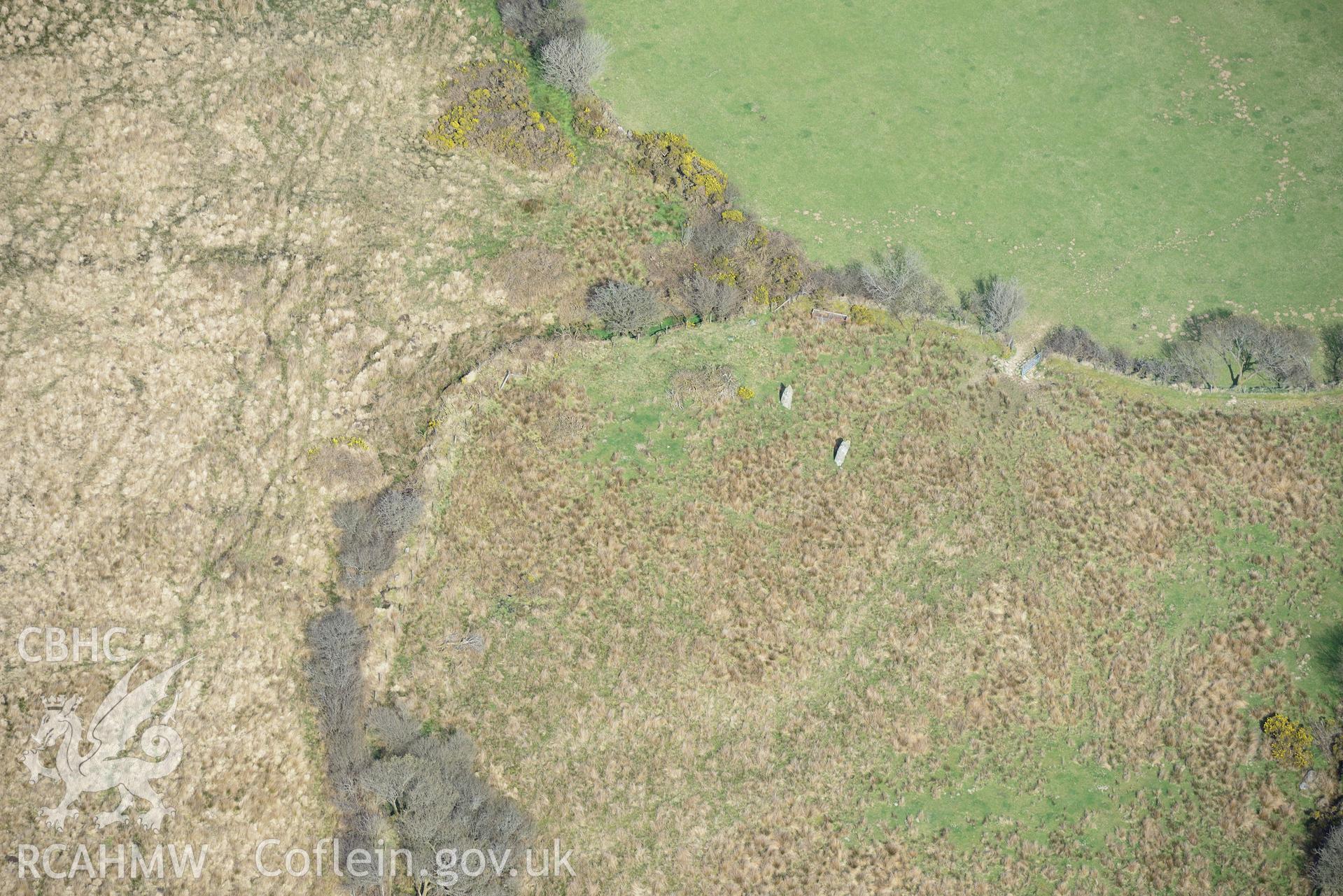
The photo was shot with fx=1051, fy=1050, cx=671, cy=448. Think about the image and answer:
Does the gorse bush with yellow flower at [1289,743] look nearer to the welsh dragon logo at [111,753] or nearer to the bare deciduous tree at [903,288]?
the bare deciduous tree at [903,288]

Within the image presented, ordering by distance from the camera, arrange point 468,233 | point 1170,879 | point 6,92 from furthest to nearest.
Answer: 1. point 468,233
2. point 6,92
3. point 1170,879

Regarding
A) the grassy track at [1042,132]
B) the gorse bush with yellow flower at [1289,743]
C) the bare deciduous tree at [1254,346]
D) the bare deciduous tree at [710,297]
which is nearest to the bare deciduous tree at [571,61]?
the grassy track at [1042,132]

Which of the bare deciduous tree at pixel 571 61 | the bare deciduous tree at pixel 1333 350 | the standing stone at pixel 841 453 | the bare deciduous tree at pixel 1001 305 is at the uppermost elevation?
the bare deciduous tree at pixel 571 61

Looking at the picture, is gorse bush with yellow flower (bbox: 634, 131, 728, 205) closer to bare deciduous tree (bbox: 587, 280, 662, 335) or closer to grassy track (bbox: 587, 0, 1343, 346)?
grassy track (bbox: 587, 0, 1343, 346)

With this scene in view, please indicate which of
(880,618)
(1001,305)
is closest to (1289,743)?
(880,618)

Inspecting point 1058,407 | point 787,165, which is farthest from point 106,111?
point 1058,407

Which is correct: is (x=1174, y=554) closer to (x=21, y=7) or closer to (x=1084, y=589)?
(x=1084, y=589)

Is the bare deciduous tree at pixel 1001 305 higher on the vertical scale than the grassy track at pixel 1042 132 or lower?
lower
